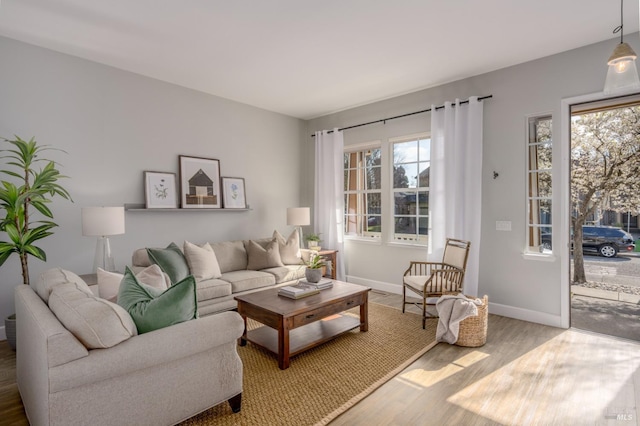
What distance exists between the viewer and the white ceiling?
8.78ft

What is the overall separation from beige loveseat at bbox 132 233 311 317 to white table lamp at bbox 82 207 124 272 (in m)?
0.38

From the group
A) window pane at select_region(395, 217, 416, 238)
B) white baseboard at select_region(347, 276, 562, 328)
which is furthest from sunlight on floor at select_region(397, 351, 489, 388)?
window pane at select_region(395, 217, 416, 238)

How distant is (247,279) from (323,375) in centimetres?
173

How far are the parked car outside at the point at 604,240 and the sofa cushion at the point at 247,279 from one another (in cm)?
324

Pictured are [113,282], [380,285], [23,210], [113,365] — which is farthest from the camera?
[380,285]

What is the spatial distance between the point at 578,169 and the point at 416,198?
6.20ft

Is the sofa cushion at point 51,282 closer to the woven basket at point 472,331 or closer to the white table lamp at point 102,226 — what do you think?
the white table lamp at point 102,226

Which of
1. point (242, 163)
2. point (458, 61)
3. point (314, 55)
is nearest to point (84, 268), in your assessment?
point (242, 163)

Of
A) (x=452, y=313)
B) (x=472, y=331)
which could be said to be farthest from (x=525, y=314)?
(x=452, y=313)

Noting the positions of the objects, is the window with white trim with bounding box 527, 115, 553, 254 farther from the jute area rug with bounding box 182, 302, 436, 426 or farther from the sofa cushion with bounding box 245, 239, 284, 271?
the sofa cushion with bounding box 245, 239, 284, 271

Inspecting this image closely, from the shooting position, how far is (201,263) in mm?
3820

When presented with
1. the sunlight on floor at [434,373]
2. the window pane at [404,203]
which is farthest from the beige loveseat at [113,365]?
the window pane at [404,203]

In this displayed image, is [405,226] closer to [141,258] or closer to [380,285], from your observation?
[380,285]

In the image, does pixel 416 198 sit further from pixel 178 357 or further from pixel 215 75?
pixel 178 357
